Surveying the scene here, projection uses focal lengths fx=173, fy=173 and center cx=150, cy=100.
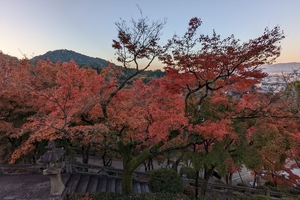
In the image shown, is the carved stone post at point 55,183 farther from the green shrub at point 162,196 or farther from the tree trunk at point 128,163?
the green shrub at point 162,196

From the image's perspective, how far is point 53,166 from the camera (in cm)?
849

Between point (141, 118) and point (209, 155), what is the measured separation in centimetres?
431

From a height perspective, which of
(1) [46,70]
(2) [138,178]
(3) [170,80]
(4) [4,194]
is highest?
(1) [46,70]

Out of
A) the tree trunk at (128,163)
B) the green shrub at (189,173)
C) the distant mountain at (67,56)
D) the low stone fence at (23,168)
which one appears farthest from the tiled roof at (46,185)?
the distant mountain at (67,56)

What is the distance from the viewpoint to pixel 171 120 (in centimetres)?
857

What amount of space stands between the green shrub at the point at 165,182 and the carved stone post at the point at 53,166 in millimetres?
4759

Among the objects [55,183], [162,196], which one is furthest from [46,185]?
[162,196]

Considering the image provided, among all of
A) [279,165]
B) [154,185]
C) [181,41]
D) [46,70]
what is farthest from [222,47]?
[46,70]

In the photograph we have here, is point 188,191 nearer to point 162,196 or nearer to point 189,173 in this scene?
point 162,196

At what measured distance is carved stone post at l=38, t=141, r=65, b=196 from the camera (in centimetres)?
824

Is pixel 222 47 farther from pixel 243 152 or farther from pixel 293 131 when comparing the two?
pixel 293 131

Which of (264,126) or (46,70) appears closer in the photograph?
(264,126)

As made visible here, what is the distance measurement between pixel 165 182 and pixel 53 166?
5.88m

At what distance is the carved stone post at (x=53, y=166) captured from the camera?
27.0ft
